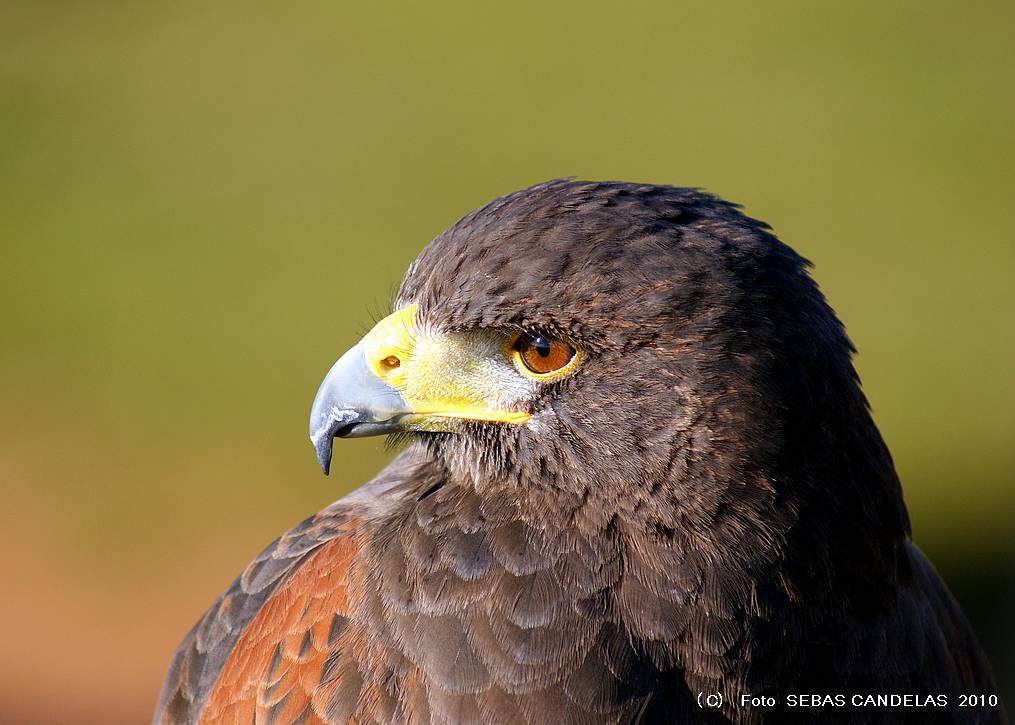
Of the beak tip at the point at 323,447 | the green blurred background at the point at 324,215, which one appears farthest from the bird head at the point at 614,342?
the green blurred background at the point at 324,215

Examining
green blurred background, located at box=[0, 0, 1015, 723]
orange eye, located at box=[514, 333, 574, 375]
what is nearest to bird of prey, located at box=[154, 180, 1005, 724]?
orange eye, located at box=[514, 333, 574, 375]

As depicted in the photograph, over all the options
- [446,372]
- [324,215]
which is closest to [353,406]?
[446,372]

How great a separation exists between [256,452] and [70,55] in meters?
9.67

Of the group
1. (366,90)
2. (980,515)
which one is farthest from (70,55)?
(980,515)

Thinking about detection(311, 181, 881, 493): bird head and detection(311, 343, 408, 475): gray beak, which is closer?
detection(311, 181, 881, 493): bird head

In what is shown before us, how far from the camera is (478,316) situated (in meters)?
2.67

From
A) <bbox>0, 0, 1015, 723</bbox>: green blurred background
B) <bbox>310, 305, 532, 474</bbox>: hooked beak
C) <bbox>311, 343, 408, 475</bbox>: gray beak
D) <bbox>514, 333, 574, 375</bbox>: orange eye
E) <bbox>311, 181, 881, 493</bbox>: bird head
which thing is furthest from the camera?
<bbox>0, 0, 1015, 723</bbox>: green blurred background

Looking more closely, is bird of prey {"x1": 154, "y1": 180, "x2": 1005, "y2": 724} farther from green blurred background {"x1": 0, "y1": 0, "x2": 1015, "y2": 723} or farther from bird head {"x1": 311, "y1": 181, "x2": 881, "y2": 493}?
green blurred background {"x1": 0, "y1": 0, "x2": 1015, "y2": 723}

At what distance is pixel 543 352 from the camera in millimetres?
2658

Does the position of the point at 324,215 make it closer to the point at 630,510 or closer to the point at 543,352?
the point at 543,352

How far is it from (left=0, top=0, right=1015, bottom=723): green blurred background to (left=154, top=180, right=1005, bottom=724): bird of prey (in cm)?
490

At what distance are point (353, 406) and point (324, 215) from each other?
1011 centimetres

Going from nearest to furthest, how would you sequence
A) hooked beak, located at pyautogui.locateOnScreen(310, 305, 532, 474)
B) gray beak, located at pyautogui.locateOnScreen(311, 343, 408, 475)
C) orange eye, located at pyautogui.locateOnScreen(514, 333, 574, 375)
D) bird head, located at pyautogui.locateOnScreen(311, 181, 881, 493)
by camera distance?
bird head, located at pyautogui.locateOnScreen(311, 181, 881, 493) < orange eye, located at pyautogui.locateOnScreen(514, 333, 574, 375) < hooked beak, located at pyautogui.locateOnScreen(310, 305, 532, 474) < gray beak, located at pyautogui.locateOnScreen(311, 343, 408, 475)

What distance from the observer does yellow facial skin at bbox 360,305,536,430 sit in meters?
2.72
